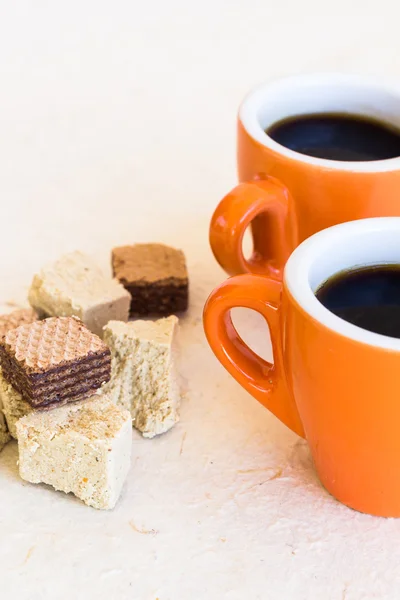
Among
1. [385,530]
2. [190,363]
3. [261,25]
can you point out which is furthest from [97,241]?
[261,25]

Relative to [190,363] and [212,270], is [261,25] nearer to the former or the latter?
[212,270]

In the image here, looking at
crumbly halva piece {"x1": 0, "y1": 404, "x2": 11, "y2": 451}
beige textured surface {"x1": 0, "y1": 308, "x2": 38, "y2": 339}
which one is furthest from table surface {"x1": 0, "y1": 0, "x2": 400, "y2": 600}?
beige textured surface {"x1": 0, "y1": 308, "x2": 38, "y2": 339}

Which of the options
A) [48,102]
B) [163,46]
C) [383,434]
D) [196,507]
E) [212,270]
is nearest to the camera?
[383,434]

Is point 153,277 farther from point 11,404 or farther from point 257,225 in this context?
point 11,404

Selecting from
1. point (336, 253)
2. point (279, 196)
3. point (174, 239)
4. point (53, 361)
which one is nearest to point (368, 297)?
point (336, 253)

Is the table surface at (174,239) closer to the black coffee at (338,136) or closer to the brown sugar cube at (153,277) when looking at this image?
the brown sugar cube at (153,277)

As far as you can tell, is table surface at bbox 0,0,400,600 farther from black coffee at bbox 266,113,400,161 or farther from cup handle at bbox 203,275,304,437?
black coffee at bbox 266,113,400,161

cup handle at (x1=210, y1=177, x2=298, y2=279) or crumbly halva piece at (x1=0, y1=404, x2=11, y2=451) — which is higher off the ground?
cup handle at (x1=210, y1=177, x2=298, y2=279)
